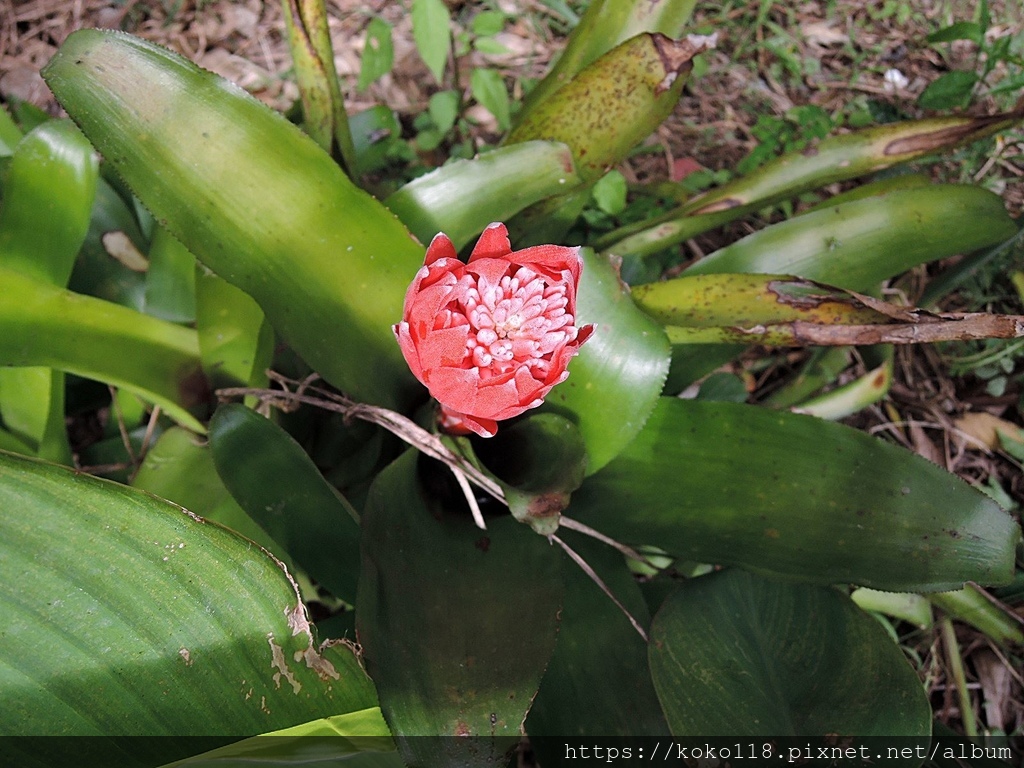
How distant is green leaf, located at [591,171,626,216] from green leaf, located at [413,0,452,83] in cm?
35

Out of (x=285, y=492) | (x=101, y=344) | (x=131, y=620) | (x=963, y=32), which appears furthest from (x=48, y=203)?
(x=963, y=32)

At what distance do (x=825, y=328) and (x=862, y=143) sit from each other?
434 mm

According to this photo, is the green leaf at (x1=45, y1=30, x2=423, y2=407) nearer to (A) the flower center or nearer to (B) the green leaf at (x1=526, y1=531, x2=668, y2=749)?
(A) the flower center

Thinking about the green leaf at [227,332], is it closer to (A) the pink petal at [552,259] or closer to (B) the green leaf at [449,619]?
(B) the green leaf at [449,619]

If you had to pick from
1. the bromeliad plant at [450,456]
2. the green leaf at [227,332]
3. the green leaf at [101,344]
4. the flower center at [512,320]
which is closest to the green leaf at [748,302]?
the bromeliad plant at [450,456]

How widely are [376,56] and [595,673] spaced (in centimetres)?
114

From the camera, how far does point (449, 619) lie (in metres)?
0.65

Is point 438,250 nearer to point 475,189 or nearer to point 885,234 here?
point 475,189

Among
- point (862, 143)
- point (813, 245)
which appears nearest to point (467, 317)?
point (813, 245)

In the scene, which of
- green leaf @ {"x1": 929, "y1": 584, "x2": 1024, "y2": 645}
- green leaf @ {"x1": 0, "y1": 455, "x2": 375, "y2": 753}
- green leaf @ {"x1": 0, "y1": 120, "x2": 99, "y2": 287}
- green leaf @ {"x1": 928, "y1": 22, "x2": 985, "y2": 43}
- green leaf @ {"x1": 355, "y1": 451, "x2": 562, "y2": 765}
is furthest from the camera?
green leaf @ {"x1": 928, "y1": 22, "x2": 985, "y2": 43}

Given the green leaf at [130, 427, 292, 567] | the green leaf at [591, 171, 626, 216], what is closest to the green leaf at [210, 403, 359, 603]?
the green leaf at [130, 427, 292, 567]

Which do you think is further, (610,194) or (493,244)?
(610,194)

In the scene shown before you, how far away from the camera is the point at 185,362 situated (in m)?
0.95

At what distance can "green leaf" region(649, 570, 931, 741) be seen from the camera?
752 mm
